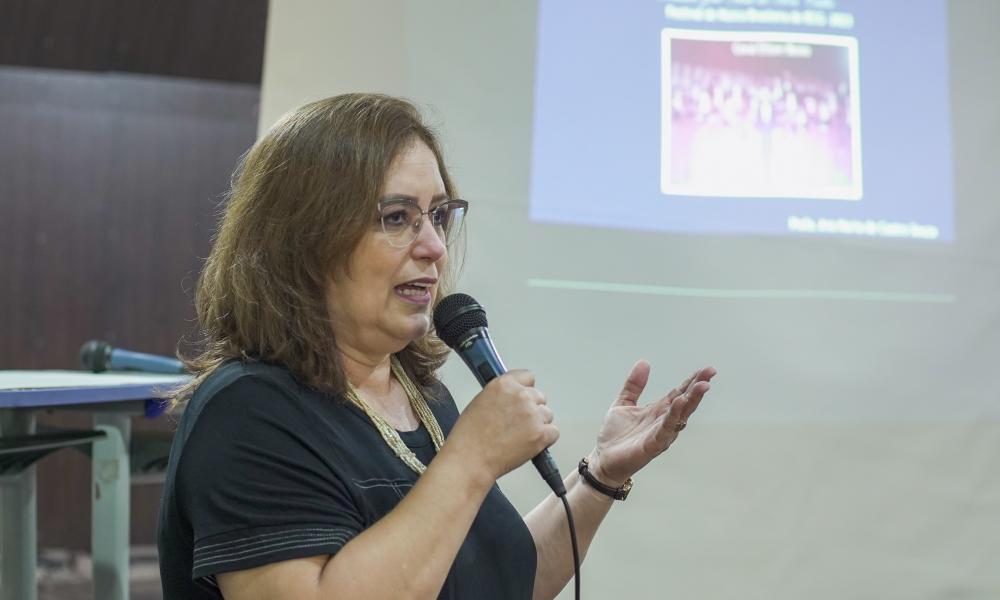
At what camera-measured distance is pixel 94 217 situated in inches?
174

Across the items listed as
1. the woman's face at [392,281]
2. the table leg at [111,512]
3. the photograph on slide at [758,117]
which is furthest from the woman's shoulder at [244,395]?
the photograph on slide at [758,117]

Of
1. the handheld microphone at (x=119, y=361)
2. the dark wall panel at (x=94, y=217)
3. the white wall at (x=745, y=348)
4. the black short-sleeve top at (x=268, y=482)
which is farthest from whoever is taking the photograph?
the dark wall panel at (x=94, y=217)

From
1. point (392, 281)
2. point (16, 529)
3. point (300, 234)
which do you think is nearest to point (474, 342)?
point (392, 281)

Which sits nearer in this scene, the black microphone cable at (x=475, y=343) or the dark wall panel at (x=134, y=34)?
the black microphone cable at (x=475, y=343)

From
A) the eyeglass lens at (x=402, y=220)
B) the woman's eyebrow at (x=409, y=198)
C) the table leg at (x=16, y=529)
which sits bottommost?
the table leg at (x=16, y=529)

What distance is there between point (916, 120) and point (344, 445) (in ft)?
6.50

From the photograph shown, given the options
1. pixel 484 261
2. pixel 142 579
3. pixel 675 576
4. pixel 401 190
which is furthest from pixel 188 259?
pixel 401 190

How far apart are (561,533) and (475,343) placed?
0.44 m

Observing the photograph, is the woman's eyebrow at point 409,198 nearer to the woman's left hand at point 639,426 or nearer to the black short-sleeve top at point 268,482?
the black short-sleeve top at point 268,482

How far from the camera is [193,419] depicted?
1.06 m

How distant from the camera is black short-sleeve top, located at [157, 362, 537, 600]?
0.98 meters

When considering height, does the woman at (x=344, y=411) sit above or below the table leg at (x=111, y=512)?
above

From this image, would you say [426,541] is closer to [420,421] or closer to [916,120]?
[420,421]

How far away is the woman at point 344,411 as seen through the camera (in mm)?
990
